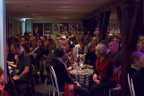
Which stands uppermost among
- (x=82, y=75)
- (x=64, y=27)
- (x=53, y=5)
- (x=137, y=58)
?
(x=53, y=5)

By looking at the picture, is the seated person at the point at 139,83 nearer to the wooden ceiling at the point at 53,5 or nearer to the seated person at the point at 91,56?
the seated person at the point at 91,56

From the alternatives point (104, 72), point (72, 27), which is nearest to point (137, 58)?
point (104, 72)

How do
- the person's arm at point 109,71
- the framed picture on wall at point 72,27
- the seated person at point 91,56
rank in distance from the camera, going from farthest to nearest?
1. the framed picture on wall at point 72,27
2. the seated person at point 91,56
3. the person's arm at point 109,71

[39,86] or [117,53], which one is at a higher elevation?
[117,53]

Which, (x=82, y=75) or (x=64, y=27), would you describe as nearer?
(x=82, y=75)

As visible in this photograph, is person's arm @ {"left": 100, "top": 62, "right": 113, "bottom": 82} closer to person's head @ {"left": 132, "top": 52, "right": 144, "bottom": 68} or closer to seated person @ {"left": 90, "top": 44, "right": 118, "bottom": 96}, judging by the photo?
seated person @ {"left": 90, "top": 44, "right": 118, "bottom": 96}

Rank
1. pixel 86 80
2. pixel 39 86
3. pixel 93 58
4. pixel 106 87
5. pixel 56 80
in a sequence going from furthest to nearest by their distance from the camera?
pixel 39 86 < pixel 93 58 < pixel 86 80 < pixel 106 87 < pixel 56 80

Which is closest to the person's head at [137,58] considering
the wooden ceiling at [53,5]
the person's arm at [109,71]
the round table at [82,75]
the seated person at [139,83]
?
the person's arm at [109,71]

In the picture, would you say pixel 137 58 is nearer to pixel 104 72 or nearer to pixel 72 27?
pixel 104 72

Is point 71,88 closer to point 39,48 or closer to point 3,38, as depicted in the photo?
point 3,38

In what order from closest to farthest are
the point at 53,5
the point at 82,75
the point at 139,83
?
1. the point at 139,83
2. the point at 82,75
3. the point at 53,5

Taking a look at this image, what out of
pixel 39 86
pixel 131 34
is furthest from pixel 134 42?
pixel 39 86

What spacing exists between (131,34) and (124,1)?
0.88 meters

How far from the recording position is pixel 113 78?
491 cm
